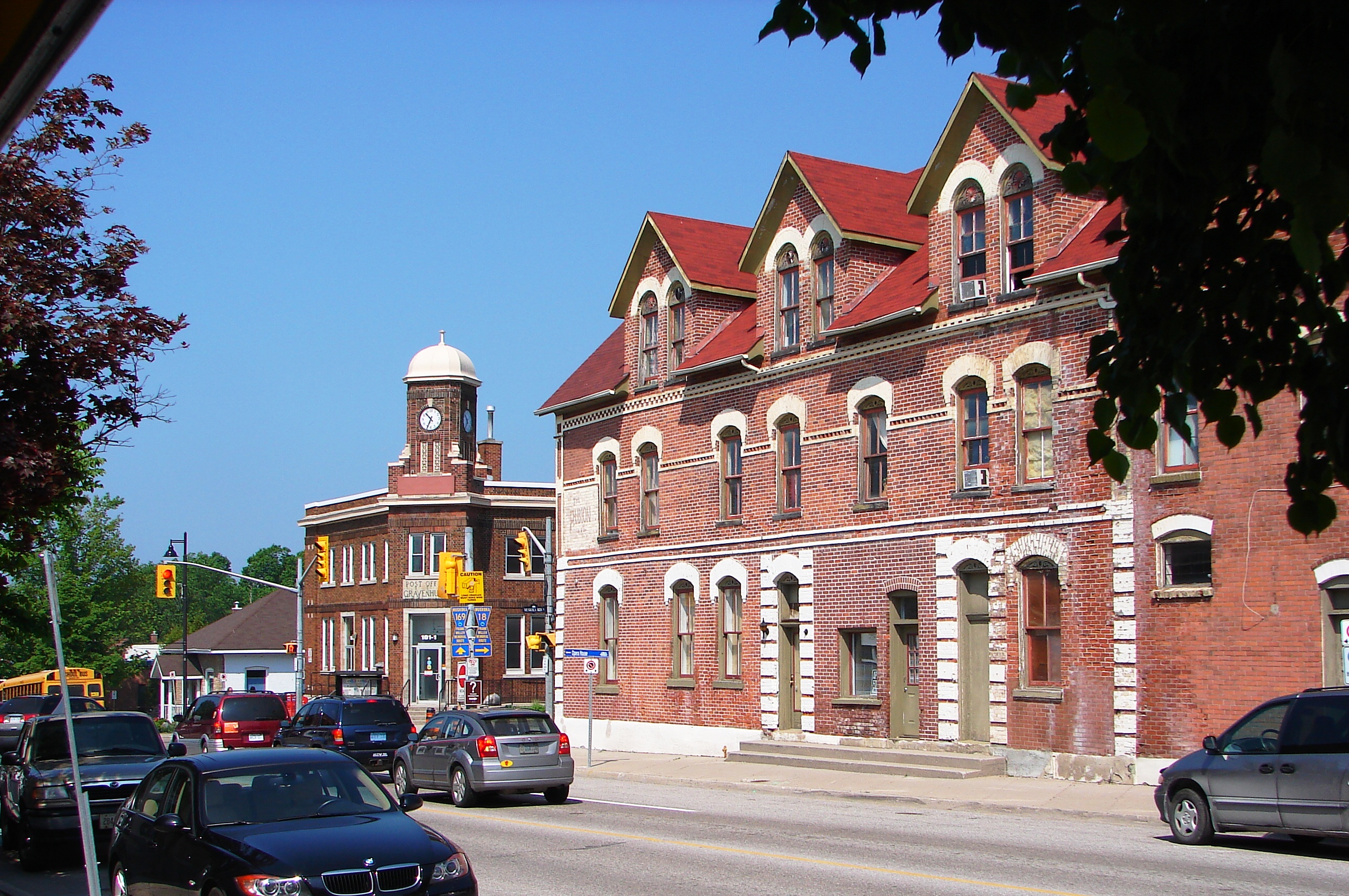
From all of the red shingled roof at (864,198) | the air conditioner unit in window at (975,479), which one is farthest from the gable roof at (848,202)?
the air conditioner unit in window at (975,479)

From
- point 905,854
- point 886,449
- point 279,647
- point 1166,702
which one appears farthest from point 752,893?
point 279,647

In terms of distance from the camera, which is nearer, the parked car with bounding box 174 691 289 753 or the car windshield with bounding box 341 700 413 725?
the car windshield with bounding box 341 700 413 725

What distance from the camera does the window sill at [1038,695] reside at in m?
23.3

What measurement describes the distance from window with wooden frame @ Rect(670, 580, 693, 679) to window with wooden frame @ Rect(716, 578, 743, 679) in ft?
4.06

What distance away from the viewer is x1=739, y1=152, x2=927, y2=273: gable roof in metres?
28.5

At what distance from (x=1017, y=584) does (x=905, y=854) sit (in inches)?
384

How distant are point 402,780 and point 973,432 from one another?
39.5 feet

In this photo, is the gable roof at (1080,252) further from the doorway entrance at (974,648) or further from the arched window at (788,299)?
the arched window at (788,299)

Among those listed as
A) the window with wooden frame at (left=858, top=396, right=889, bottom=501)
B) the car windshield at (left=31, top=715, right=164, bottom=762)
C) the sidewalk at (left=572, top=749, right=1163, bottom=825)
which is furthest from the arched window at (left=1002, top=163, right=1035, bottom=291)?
the car windshield at (left=31, top=715, right=164, bottom=762)

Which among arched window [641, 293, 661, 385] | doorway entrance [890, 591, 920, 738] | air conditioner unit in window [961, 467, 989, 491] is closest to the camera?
air conditioner unit in window [961, 467, 989, 491]

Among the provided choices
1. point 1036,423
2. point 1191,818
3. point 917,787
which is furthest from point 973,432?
point 1191,818

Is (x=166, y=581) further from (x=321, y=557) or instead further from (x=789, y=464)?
(x=789, y=464)

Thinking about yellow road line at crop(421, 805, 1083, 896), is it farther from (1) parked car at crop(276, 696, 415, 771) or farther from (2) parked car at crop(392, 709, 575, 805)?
(1) parked car at crop(276, 696, 415, 771)

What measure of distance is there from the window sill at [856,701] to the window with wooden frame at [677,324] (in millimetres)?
9321
